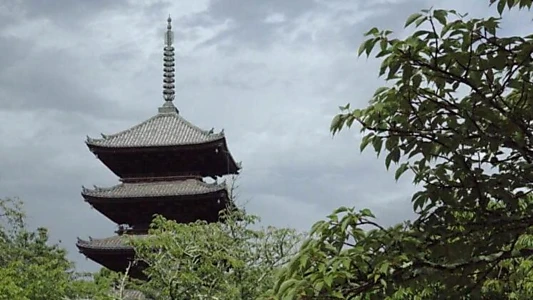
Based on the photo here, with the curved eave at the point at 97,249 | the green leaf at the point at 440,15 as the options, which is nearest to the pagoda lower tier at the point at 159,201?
the curved eave at the point at 97,249

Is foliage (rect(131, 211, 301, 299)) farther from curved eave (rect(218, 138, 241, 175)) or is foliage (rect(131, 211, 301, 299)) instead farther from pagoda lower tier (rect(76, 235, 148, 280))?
curved eave (rect(218, 138, 241, 175))

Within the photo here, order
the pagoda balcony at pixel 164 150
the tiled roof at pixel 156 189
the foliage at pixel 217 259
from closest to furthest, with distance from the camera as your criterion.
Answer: the foliage at pixel 217 259
the tiled roof at pixel 156 189
the pagoda balcony at pixel 164 150

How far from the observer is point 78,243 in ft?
63.1

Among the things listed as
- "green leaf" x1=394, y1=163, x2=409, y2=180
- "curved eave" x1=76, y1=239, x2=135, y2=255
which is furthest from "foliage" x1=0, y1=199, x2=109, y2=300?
"green leaf" x1=394, y1=163, x2=409, y2=180

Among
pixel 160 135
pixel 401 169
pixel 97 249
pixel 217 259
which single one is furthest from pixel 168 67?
pixel 401 169

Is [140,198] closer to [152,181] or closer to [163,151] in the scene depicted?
[152,181]

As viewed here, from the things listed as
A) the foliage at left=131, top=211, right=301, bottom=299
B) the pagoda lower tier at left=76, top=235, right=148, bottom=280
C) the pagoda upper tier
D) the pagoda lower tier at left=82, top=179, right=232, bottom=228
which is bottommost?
the foliage at left=131, top=211, right=301, bottom=299

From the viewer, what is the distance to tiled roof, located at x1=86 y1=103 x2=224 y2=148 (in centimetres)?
1956

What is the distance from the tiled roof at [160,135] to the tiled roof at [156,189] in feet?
3.26

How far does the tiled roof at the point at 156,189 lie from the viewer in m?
19.0

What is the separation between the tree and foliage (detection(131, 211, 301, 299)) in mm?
9001

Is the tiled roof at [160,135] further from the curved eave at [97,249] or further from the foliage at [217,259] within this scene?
the foliage at [217,259]

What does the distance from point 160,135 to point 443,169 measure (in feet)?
59.1

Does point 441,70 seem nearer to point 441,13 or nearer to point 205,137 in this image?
point 441,13
